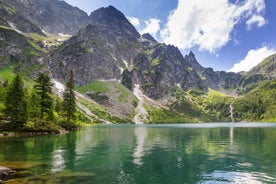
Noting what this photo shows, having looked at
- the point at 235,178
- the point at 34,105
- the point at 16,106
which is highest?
the point at 34,105

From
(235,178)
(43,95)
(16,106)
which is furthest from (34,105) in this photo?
(235,178)

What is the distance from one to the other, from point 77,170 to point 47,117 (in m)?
88.4

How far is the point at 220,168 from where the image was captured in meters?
39.0

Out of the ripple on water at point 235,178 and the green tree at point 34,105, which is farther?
the green tree at point 34,105

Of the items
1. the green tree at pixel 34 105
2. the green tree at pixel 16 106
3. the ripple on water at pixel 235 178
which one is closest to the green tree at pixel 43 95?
the green tree at pixel 34 105

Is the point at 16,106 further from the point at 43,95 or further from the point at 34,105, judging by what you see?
the point at 43,95

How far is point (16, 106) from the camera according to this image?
90000mm

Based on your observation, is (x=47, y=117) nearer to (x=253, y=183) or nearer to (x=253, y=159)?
(x=253, y=159)

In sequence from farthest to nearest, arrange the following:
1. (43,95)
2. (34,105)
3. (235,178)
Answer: (43,95), (34,105), (235,178)

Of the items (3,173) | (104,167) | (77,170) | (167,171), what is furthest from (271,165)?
(3,173)

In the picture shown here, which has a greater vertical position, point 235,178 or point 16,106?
point 16,106

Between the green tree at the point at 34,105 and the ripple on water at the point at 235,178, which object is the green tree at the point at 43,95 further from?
the ripple on water at the point at 235,178

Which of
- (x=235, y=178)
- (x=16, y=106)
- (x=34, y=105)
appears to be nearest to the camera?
(x=235, y=178)

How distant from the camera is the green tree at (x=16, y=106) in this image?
89.4 metres
